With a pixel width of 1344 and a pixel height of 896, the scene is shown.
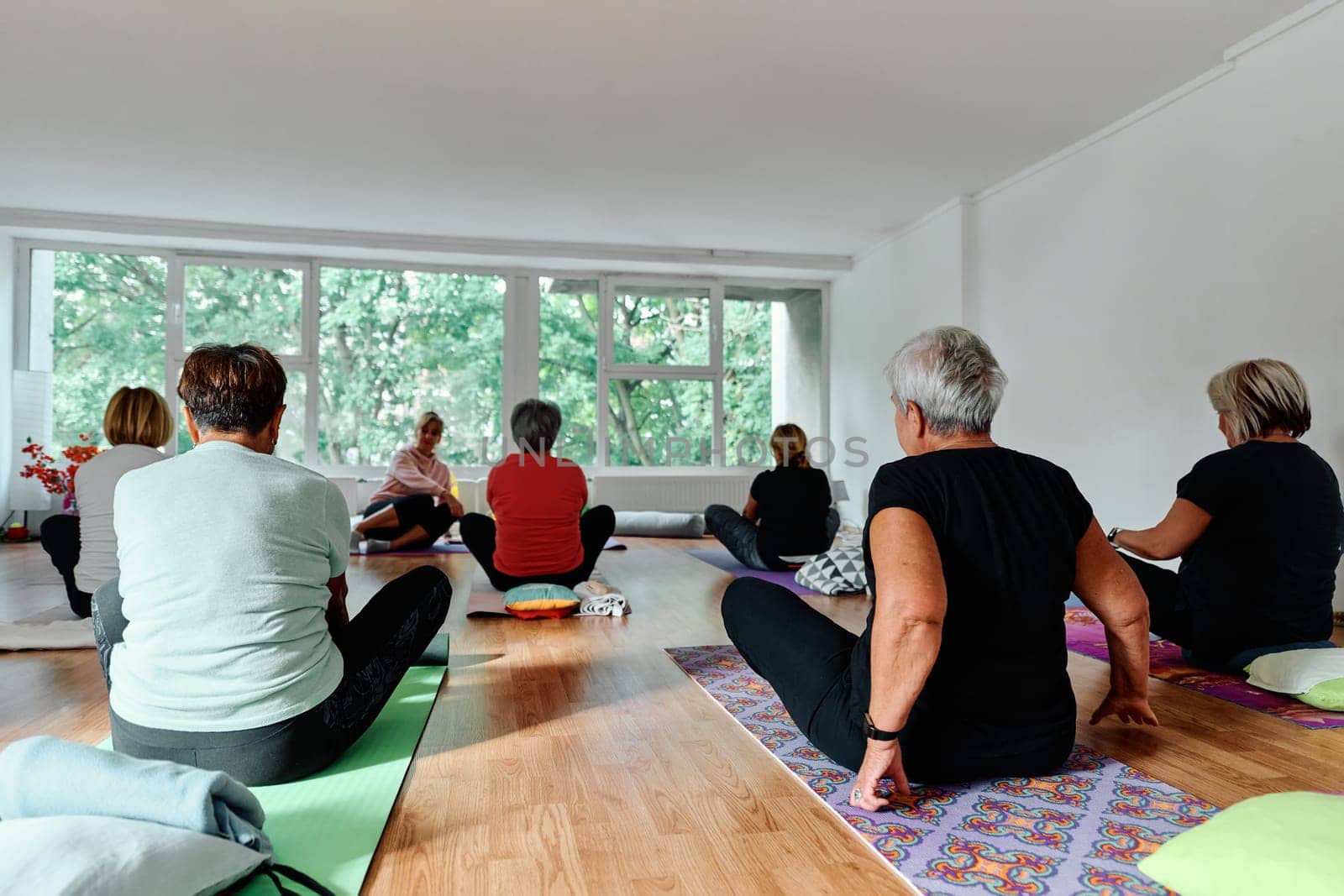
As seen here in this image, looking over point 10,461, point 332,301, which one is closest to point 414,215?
point 332,301

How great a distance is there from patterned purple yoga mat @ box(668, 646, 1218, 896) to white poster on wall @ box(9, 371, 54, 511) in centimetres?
749

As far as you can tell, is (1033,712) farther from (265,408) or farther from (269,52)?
(269,52)

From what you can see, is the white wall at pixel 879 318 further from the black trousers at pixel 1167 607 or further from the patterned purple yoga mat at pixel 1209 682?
the black trousers at pixel 1167 607

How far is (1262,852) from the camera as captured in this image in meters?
1.42

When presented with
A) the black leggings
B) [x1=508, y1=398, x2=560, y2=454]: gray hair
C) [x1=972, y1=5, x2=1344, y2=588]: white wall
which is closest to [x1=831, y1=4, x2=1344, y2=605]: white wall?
[x1=972, y1=5, x2=1344, y2=588]: white wall

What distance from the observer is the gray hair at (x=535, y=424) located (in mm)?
3904

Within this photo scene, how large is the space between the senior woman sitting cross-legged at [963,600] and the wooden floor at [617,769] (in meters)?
0.23

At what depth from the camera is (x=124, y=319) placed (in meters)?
8.09

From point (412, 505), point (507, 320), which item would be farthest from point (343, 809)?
point (507, 320)

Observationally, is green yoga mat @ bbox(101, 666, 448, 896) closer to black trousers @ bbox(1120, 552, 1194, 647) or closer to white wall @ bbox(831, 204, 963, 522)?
black trousers @ bbox(1120, 552, 1194, 647)

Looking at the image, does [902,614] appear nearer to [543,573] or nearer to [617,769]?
[617,769]

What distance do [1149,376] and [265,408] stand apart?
4659 mm

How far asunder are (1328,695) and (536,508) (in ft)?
9.30

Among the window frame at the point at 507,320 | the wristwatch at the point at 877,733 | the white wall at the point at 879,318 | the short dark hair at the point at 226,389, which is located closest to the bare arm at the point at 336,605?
the short dark hair at the point at 226,389
